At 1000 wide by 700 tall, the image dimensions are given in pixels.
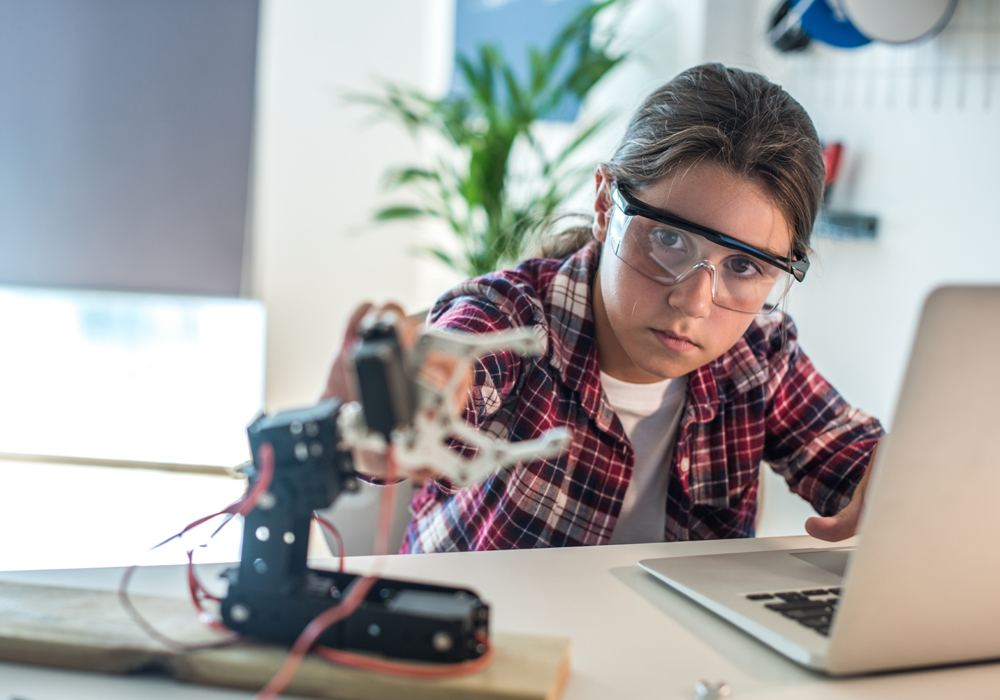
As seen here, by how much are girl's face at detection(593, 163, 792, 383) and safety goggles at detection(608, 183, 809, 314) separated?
0.01m

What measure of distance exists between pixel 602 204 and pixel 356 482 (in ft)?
2.32

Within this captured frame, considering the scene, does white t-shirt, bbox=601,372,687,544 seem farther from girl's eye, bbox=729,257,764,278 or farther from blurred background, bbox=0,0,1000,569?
blurred background, bbox=0,0,1000,569

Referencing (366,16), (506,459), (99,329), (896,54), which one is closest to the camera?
(506,459)

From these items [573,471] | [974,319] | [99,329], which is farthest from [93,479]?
[974,319]

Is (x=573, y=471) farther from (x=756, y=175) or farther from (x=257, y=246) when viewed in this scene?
(x=257, y=246)

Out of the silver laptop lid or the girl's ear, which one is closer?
the silver laptop lid

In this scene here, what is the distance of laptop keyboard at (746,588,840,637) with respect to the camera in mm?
663

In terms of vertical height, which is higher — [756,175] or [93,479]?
[756,175]

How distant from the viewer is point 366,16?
2.92m

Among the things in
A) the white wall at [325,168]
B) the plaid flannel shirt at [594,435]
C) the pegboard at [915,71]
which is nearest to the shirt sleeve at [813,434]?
the plaid flannel shirt at [594,435]

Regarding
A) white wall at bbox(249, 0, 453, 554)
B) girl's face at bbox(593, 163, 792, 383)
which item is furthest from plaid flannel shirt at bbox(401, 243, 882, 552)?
white wall at bbox(249, 0, 453, 554)

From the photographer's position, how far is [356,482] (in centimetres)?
54

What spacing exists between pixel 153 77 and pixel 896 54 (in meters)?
2.54

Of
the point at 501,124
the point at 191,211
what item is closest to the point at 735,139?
the point at 501,124
